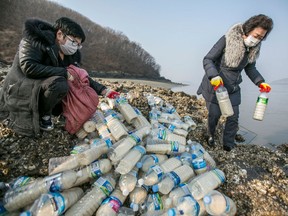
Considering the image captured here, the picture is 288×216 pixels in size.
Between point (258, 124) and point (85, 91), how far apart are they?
368 cm

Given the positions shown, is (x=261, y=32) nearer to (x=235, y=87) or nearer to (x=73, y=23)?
(x=235, y=87)

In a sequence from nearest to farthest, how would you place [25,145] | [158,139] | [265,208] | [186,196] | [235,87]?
[186,196] < [265,208] < [25,145] < [158,139] < [235,87]

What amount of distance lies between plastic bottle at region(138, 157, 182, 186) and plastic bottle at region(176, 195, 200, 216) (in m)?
0.26

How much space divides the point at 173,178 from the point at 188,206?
0.30m

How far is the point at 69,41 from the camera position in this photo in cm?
228

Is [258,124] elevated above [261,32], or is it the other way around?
[261,32]

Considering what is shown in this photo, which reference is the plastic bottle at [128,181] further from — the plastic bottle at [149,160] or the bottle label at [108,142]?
the bottle label at [108,142]

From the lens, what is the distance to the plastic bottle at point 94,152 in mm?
1929

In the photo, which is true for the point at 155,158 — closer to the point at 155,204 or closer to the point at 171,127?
the point at 155,204

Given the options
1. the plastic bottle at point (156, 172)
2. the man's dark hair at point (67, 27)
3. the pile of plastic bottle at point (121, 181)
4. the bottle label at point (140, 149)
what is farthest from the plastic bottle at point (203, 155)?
the man's dark hair at point (67, 27)

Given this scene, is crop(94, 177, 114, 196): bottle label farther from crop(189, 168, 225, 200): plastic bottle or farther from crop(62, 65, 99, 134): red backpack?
→ crop(62, 65, 99, 134): red backpack

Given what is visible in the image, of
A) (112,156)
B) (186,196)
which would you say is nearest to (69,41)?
(112,156)

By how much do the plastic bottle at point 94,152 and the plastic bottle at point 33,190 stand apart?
0.62ft

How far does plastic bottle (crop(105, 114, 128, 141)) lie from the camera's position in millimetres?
2324
